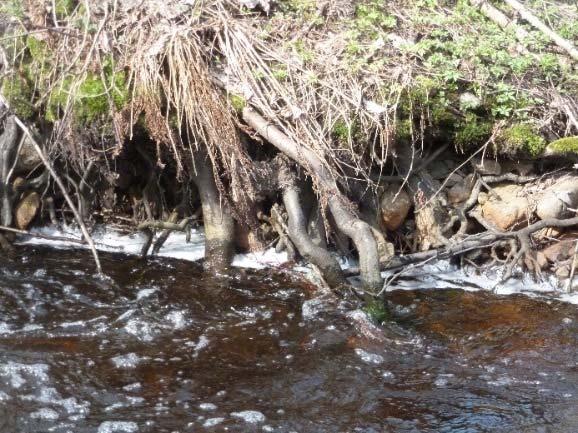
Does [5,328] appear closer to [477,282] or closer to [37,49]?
[37,49]

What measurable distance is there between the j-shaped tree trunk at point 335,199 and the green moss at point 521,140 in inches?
62.0

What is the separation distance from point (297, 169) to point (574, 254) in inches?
89.4

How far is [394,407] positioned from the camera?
4492 mm

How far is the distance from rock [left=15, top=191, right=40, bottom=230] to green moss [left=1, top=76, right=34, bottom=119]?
2.51 feet

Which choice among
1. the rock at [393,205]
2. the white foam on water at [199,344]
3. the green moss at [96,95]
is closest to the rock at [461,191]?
the rock at [393,205]

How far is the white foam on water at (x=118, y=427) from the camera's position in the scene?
13.6 ft

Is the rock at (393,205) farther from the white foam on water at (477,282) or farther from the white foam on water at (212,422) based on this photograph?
the white foam on water at (212,422)

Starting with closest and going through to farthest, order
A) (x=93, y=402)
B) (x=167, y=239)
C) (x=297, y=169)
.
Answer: (x=93, y=402) < (x=297, y=169) < (x=167, y=239)

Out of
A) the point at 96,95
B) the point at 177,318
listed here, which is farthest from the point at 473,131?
the point at 96,95

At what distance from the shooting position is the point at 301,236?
5957 mm

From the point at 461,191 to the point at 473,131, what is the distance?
2.07ft

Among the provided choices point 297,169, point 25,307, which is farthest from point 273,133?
point 25,307

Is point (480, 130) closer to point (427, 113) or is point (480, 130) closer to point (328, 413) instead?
point (427, 113)

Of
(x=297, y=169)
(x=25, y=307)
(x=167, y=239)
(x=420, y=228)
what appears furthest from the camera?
(x=167, y=239)
